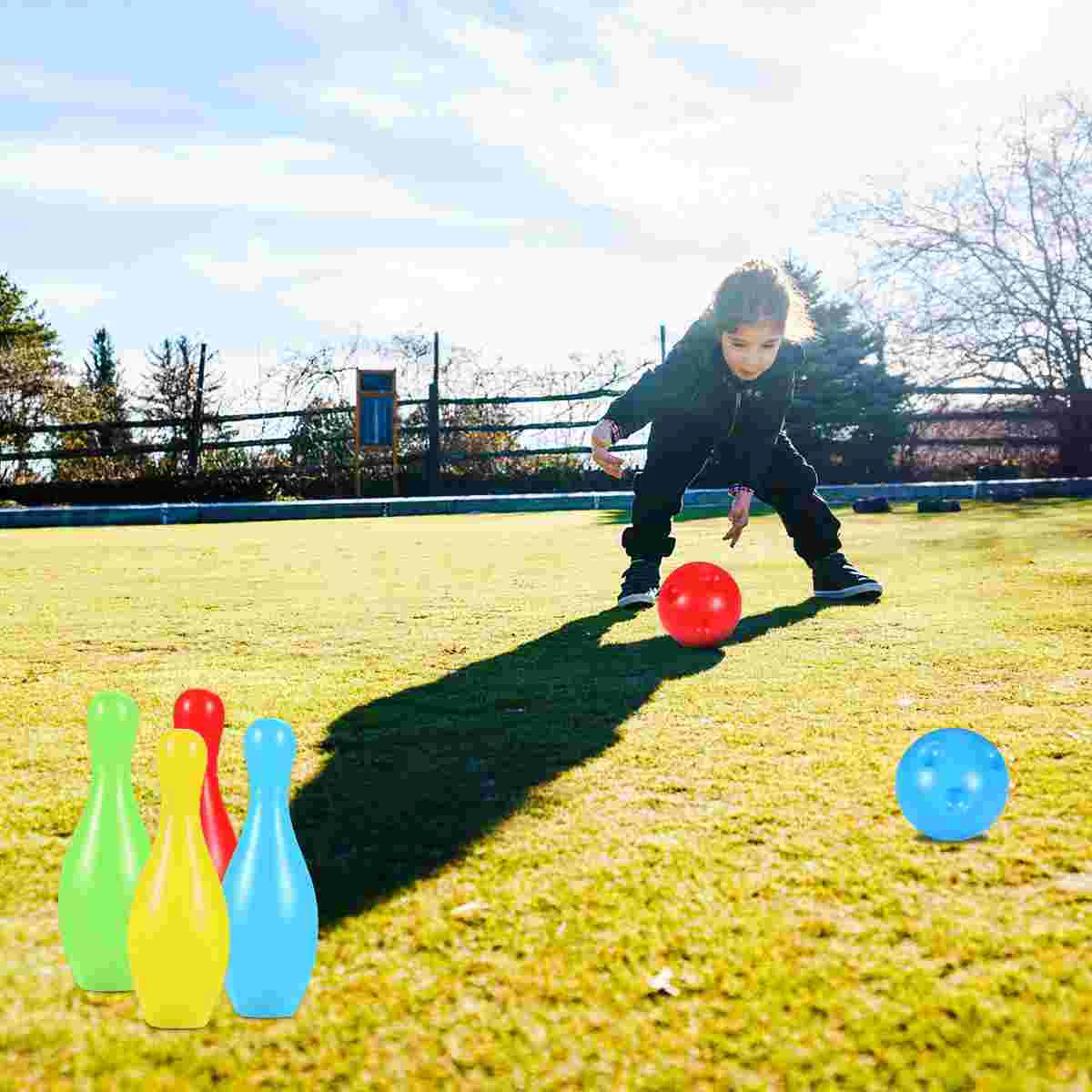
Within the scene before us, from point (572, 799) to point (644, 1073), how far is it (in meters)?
1.01

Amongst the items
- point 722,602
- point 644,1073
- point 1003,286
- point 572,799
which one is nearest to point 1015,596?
point 722,602

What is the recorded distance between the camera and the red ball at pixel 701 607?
417 cm

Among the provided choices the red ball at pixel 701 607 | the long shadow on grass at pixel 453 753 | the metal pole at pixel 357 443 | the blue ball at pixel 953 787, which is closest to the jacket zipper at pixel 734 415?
the red ball at pixel 701 607

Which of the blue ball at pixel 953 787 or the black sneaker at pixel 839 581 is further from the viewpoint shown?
the black sneaker at pixel 839 581

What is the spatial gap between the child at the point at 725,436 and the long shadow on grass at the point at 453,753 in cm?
128

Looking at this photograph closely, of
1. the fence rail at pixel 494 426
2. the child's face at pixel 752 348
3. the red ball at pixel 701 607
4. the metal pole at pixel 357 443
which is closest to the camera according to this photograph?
the red ball at pixel 701 607

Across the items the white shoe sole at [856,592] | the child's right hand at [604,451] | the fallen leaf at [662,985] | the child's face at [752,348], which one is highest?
the child's face at [752,348]

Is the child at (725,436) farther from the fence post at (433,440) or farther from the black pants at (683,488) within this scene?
the fence post at (433,440)

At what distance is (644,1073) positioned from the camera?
→ 1.30m

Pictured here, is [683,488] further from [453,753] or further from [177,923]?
[177,923]

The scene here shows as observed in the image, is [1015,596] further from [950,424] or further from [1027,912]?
[950,424]

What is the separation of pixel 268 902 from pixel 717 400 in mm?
4222

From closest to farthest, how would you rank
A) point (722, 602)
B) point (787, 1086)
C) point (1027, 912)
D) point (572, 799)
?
point (787, 1086) → point (1027, 912) → point (572, 799) → point (722, 602)

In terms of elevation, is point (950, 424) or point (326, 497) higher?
A: point (950, 424)
